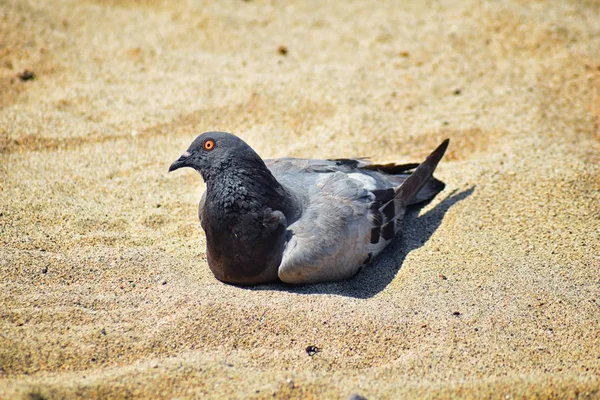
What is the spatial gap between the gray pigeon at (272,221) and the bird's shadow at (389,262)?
0.25ft

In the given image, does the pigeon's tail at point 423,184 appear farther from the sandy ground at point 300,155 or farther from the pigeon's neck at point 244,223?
the pigeon's neck at point 244,223

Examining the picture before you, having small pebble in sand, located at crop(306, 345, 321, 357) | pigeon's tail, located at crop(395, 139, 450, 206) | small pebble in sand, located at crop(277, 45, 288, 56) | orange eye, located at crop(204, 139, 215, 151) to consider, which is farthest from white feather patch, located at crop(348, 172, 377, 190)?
small pebble in sand, located at crop(277, 45, 288, 56)

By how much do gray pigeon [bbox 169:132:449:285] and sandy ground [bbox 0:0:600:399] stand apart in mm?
188

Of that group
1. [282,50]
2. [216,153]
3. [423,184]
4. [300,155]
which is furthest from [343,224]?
[282,50]

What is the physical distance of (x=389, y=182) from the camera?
5730mm

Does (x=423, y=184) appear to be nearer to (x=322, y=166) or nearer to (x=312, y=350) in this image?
(x=322, y=166)

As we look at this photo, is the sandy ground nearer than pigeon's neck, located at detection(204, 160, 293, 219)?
Yes

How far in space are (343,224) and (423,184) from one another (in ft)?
4.13

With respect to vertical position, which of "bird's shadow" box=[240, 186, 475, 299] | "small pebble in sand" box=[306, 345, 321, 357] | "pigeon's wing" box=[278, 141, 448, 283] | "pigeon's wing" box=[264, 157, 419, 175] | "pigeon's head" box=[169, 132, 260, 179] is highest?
"pigeon's head" box=[169, 132, 260, 179]

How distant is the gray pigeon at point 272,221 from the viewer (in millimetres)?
4543

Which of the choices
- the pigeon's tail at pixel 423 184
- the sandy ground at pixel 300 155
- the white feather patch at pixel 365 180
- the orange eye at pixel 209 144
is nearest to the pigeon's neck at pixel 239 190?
the orange eye at pixel 209 144

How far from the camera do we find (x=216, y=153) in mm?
4613

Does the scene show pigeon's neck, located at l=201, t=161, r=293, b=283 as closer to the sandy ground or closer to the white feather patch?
the sandy ground

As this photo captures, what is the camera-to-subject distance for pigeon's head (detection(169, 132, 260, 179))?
15.0 ft
